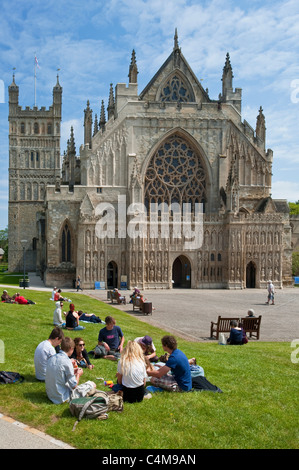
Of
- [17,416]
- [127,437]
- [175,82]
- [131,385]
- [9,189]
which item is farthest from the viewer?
[9,189]

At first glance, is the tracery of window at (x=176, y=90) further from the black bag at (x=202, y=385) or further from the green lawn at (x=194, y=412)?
the black bag at (x=202, y=385)

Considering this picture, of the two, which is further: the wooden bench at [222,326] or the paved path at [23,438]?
the wooden bench at [222,326]

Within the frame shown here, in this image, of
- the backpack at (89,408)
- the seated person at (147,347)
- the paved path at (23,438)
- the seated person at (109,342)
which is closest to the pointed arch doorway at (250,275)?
the seated person at (109,342)

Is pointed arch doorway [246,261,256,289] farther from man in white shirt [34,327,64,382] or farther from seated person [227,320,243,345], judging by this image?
man in white shirt [34,327,64,382]

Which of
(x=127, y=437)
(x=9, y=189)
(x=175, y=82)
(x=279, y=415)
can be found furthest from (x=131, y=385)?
(x=9, y=189)

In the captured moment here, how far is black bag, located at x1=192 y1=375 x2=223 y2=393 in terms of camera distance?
29.3 feet

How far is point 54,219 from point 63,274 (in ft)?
15.2

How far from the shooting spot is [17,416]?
24.8 ft

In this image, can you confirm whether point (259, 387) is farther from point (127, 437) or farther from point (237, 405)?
point (127, 437)

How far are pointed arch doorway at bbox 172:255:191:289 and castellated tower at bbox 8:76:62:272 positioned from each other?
31.1 m

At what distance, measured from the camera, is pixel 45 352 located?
30.1 ft

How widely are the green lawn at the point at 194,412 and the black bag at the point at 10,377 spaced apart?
154mm

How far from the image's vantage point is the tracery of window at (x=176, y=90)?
139 feet

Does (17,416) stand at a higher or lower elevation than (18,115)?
lower
